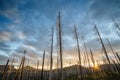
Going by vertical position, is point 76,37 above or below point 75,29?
below

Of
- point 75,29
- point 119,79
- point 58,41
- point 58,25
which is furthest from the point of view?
point 75,29

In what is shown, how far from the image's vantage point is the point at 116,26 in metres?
23.4

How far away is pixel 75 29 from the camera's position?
25109mm

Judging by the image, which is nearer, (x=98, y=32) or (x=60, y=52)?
(x=60, y=52)

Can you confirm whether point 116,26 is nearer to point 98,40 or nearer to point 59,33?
point 98,40

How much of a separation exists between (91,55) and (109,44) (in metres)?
9.21

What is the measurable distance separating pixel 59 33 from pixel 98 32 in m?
14.7

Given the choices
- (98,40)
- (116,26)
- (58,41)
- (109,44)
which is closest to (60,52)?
(58,41)

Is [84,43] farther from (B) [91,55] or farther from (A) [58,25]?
(A) [58,25]

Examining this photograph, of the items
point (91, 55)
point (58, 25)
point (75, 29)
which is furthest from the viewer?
point (91, 55)

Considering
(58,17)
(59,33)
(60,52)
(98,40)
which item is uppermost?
(58,17)

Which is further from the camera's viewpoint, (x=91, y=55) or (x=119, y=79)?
(x=91, y=55)

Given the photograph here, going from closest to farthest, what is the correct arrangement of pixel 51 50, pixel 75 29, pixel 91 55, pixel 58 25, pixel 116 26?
pixel 58 25
pixel 116 26
pixel 75 29
pixel 51 50
pixel 91 55

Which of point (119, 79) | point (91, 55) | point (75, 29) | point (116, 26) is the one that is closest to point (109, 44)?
point (91, 55)
